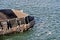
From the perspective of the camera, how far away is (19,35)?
137ft

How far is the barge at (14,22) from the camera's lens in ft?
136

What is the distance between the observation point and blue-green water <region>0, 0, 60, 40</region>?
41.0 m

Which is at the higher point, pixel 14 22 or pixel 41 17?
pixel 14 22

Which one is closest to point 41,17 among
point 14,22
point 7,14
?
point 7,14

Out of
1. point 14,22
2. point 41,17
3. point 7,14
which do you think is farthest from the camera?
point 41,17

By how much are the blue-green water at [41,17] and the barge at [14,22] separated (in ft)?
2.65

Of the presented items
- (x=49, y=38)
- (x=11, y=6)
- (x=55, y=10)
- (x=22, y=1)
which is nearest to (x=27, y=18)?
(x=49, y=38)

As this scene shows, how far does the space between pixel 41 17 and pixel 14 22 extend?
10.2m

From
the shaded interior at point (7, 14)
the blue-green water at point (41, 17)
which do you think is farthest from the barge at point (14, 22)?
the blue-green water at point (41, 17)

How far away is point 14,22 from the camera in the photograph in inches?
1671

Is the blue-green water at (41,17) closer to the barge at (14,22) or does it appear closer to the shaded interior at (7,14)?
the barge at (14,22)

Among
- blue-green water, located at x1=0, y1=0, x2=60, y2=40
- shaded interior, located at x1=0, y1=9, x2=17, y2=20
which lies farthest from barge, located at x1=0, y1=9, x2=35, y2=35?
blue-green water, located at x1=0, y1=0, x2=60, y2=40

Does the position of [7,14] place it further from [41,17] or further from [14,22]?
[41,17]

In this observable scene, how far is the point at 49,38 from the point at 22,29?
5.14 metres
